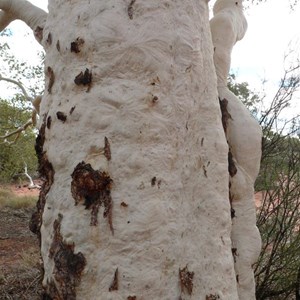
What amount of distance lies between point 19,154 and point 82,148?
53.2ft

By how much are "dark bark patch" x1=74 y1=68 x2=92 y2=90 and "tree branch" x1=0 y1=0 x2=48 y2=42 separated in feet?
3.30

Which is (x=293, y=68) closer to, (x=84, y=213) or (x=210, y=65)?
(x=210, y=65)

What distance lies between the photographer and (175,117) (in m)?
1.55

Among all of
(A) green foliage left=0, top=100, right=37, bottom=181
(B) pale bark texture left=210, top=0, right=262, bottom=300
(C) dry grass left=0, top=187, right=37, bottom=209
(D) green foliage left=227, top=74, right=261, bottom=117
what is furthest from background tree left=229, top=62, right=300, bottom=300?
(C) dry grass left=0, top=187, right=37, bottom=209

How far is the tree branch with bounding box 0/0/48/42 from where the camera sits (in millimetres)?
2496

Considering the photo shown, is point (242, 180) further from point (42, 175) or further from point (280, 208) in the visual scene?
point (280, 208)

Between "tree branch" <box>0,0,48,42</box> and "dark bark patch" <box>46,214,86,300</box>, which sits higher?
"tree branch" <box>0,0,48,42</box>

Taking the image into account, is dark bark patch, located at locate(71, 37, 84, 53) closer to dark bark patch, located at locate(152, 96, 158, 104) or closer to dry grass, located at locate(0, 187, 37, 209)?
dark bark patch, located at locate(152, 96, 158, 104)

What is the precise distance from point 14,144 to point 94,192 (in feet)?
47.2

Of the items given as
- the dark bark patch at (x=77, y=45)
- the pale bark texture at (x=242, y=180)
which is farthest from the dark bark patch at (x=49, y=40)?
the pale bark texture at (x=242, y=180)

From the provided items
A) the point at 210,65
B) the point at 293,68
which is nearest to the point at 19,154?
the point at 293,68

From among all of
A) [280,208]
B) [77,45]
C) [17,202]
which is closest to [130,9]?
[77,45]

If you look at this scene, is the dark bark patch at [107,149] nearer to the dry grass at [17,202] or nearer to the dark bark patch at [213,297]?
the dark bark patch at [213,297]

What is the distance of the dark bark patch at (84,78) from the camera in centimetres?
153
